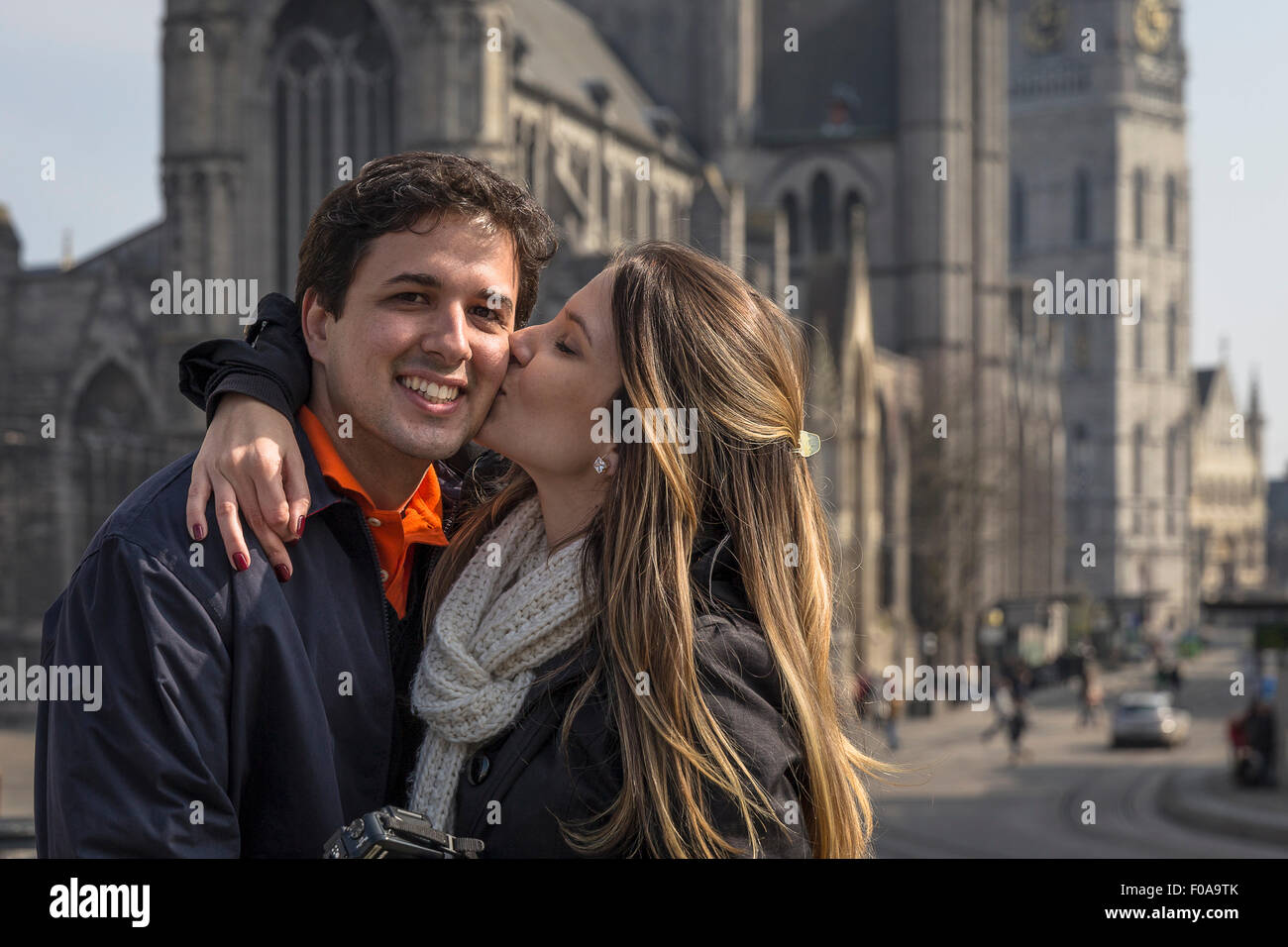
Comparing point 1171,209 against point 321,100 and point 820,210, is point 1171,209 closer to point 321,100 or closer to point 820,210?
point 820,210

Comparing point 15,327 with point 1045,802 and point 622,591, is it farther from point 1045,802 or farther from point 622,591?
point 622,591

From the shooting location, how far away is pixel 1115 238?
9638 centimetres

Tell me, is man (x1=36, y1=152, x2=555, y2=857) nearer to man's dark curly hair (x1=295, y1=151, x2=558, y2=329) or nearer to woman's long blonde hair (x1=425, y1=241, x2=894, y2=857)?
man's dark curly hair (x1=295, y1=151, x2=558, y2=329)

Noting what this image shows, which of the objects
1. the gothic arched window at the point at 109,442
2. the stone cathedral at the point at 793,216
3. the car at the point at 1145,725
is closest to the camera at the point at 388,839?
the stone cathedral at the point at 793,216

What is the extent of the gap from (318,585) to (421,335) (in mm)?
530

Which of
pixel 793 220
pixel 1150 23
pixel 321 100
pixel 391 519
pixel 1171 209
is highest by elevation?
pixel 1150 23

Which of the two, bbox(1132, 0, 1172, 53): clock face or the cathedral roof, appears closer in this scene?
the cathedral roof

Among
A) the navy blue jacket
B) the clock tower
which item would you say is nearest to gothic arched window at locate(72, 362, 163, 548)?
the navy blue jacket

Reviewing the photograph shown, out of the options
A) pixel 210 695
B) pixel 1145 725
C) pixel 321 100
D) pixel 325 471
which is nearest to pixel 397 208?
pixel 325 471

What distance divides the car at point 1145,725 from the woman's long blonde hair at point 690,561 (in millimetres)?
33041

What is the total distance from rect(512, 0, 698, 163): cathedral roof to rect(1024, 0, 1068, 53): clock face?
44209mm

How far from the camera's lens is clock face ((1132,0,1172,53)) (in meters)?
98.6

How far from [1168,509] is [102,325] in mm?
74784

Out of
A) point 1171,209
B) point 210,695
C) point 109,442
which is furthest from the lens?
point 1171,209
